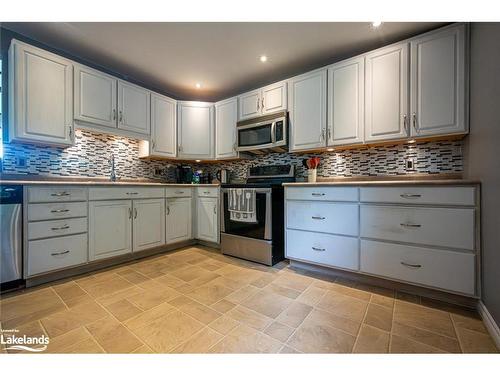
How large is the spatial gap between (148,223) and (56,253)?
0.87m

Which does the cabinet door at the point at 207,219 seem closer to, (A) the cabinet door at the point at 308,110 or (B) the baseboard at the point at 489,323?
(A) the cabinet door at the point at 308,110

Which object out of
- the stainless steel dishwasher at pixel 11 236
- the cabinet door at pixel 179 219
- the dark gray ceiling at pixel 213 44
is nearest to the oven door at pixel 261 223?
the cabinet door at pixel 179 219

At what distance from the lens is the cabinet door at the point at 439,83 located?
1.68 m

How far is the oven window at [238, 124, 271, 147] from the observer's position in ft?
8.92

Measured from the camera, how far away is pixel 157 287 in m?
1.81

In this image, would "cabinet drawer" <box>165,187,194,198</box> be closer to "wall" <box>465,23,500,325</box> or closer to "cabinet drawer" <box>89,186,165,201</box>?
"cabinet drawer" <box>89,186,165,201</box>

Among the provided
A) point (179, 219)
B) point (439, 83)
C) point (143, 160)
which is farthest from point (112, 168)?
point (439, 83)

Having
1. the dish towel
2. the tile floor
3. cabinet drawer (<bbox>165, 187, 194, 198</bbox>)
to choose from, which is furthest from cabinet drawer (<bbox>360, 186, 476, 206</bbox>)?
cabinet drawer (<bbox>165, 187, 194, 198</bbox>)

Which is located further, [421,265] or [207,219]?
[207,219]

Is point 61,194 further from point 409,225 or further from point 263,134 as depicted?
point 409,225

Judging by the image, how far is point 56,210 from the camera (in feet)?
6.21

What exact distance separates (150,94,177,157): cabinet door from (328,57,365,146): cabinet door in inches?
88.0

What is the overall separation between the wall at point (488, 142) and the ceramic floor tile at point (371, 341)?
0.63m
